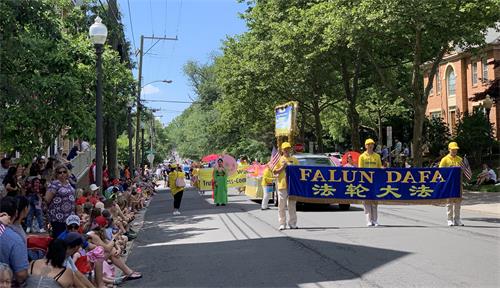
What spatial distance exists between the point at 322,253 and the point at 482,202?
12606 millimetres

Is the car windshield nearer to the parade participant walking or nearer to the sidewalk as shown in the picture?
the parade participant walking

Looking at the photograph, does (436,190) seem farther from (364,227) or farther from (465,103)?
(465,103)

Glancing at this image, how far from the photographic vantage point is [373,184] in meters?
13.2

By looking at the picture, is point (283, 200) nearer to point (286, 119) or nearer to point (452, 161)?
point (452, 161)

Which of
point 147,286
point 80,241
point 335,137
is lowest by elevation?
point 147,286

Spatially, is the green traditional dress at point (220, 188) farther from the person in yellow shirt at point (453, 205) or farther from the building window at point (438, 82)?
the building window at point (438, 82)

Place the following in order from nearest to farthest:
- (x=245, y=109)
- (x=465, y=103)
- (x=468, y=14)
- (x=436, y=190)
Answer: (x=436, y=190), (x=468, y=14), (x=245, y=109), (x=465, y=103)

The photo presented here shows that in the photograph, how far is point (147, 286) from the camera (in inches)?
313

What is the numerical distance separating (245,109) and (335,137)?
632 inches

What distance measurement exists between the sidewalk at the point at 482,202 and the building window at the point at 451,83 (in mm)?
24318

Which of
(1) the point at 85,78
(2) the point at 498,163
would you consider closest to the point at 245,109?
(2) the point at 498,163

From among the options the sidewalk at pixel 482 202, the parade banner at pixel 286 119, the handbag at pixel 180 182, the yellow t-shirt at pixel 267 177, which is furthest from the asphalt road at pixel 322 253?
the parade banner at pixel 286 119

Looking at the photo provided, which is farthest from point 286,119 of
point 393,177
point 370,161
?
point 393,177

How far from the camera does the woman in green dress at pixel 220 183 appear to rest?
2072cm
